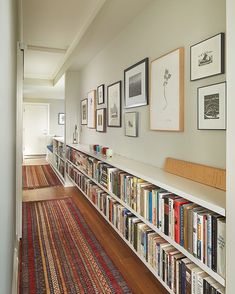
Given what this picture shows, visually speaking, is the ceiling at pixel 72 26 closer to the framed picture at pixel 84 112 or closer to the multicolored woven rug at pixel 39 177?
the framed picture at pixel 84 112

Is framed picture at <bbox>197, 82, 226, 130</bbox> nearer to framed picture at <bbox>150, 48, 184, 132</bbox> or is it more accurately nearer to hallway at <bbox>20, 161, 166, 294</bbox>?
framed picture at <bbox>150, 48, 184, 132</bbox>

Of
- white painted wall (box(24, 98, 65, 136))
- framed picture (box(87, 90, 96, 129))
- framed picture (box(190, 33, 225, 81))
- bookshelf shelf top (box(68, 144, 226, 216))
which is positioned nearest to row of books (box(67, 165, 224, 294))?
bookshelf shelf top (box(68, 144, 226, 216))

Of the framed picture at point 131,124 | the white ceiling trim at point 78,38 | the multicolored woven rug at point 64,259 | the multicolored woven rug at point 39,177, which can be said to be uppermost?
the white ceiling trim at point 78,38

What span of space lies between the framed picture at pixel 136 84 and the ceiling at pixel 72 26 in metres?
0.54

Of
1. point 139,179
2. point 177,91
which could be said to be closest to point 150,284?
point 139,179

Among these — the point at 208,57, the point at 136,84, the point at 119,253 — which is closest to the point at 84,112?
the point at 136,84

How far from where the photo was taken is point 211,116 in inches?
62.1

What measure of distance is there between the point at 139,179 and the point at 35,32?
2.94m

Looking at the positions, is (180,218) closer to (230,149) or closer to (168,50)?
(230,149)

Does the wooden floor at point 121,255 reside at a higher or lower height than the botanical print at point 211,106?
lower

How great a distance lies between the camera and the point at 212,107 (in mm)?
1566

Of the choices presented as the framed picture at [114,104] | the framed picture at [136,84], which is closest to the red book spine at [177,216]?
the framed picture at [136,84]

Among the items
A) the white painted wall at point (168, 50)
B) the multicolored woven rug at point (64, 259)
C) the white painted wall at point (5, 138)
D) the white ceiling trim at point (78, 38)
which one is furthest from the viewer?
the white ceiling trim at point (78, 38)

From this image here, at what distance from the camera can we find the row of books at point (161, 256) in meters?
1.32
